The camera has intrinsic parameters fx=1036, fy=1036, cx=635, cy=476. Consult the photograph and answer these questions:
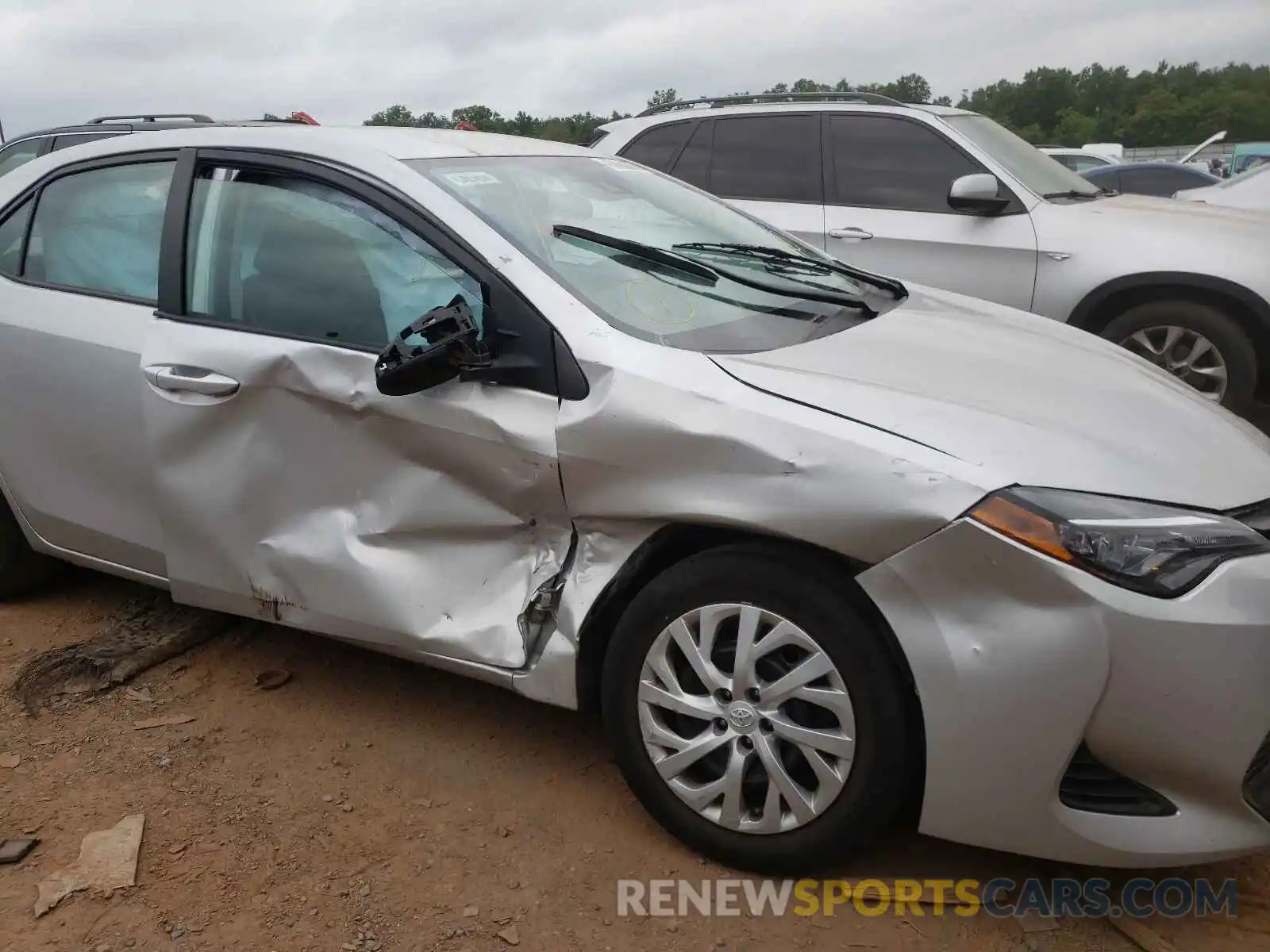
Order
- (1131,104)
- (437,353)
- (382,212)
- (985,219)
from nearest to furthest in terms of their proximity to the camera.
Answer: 1. (437,353)
2. (382,212)
3. (985,219)
4. (1131,104)

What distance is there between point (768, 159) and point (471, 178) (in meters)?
3.54

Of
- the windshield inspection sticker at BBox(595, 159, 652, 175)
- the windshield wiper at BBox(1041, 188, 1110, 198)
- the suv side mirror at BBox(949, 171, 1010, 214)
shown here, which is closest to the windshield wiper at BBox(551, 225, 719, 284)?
the windshield inspection sticker at BBox(595, 159, 652, 175)

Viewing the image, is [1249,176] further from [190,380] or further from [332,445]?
[190,380]

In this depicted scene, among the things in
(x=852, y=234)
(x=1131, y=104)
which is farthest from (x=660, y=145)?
(x=1131, y=104)

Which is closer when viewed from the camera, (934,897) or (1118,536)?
(1118,536)

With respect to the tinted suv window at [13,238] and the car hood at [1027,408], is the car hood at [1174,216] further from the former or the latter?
the tinted suv window at [13,238]

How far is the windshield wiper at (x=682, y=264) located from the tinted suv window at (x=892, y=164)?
290 cm

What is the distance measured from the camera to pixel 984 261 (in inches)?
209

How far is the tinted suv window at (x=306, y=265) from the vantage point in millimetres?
2682

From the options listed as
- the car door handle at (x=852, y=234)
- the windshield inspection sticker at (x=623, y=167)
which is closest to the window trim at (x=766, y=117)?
the car door handle at (x=852, y=234)

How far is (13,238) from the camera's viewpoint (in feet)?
11.6

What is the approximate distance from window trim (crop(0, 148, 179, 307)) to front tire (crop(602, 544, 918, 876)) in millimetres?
1899

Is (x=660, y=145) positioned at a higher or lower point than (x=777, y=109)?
lower

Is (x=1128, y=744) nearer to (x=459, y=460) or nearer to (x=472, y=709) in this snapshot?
(x=459, y=460)
